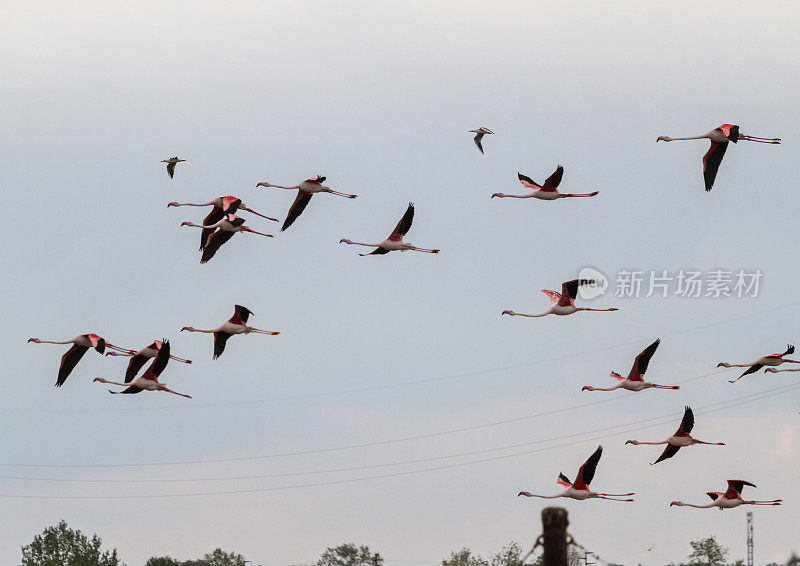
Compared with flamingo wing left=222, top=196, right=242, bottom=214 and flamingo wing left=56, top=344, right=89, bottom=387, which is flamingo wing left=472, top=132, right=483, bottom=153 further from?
flamingo wing left=56, top=344, right=89, bottom=387

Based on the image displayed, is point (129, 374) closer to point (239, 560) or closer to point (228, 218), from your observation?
point (228, 218)

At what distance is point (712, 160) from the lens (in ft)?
118

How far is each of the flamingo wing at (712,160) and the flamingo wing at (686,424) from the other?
6.78m

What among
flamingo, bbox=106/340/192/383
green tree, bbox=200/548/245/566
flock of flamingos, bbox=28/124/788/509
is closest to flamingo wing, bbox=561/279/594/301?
flock of flamingos, bbox=28/124/788/509

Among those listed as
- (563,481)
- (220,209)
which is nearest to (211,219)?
(220,209)

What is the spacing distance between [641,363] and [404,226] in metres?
7.38

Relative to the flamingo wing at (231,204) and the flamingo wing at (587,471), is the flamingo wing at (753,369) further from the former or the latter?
the flamingo wing at (231,204)

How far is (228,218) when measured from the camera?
37.8 m

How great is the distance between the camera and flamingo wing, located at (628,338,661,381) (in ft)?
122

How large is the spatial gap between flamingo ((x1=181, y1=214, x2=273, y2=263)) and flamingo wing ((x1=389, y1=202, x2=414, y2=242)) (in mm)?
3691

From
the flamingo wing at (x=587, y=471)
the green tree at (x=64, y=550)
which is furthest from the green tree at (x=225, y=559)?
the flamingo wing at (x=587, y=471)

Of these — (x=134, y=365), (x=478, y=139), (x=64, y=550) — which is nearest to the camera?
(x=134, y=365)

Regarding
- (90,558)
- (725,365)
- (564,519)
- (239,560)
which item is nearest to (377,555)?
(239,560)

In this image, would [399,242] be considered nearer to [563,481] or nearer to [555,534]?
[563,481]
